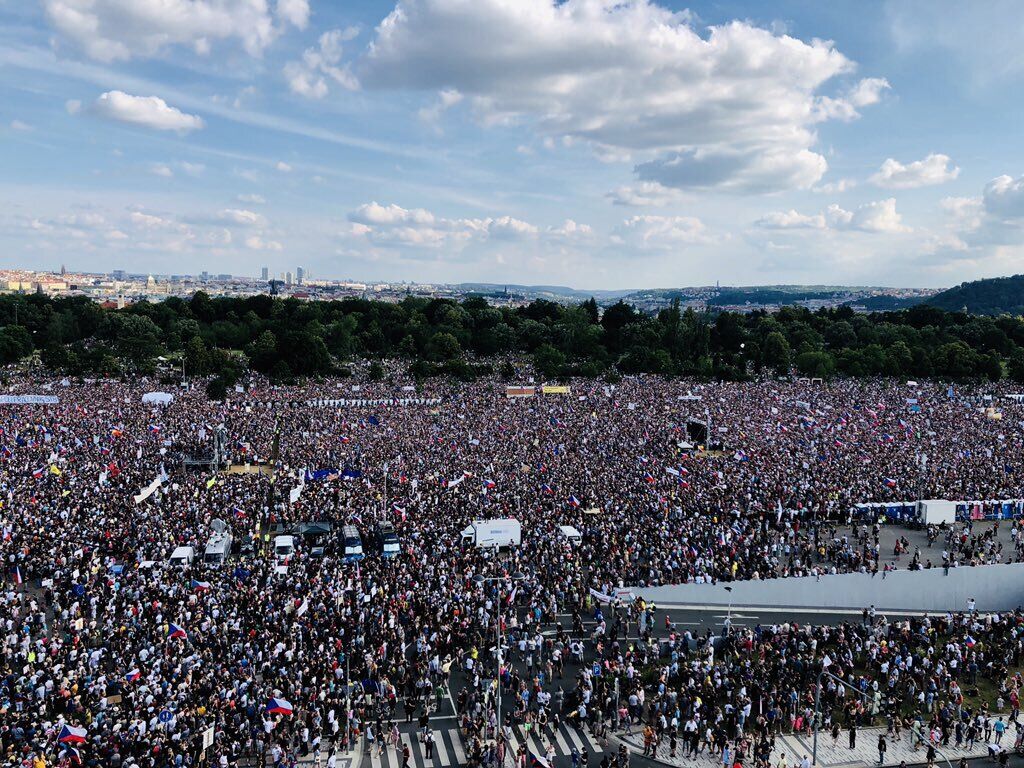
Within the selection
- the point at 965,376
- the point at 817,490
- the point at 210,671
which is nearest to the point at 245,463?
the point at 210,671

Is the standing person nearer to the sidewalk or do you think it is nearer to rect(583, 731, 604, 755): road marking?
rect(583, 731, 604, 755): road marking

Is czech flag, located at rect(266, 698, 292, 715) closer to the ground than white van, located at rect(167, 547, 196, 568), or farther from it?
closer to the ground

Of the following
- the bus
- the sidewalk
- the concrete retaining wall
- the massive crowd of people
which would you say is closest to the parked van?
the massive crowd of people

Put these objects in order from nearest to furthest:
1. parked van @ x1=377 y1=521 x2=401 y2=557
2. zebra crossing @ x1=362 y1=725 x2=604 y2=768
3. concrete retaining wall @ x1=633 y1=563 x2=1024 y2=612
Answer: zebra crossing @ x1=362 y1=725 x2=604 y2=768, concrete retaining wall @ x1=633 y1=563 x2=1024 y2=612, parked van @ x1=377 y1=521 x2=401 y2=557

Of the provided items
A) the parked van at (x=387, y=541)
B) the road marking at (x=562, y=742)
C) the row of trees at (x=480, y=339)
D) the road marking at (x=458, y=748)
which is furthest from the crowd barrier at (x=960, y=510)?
the row of trees at (x=480, y=339)

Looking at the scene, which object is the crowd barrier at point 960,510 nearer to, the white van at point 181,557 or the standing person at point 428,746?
the standing person at point 428,746

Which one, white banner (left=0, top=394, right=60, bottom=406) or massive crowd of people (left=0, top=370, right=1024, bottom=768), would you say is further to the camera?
white banner (left=0, top=394, right=60, bottom=406)
